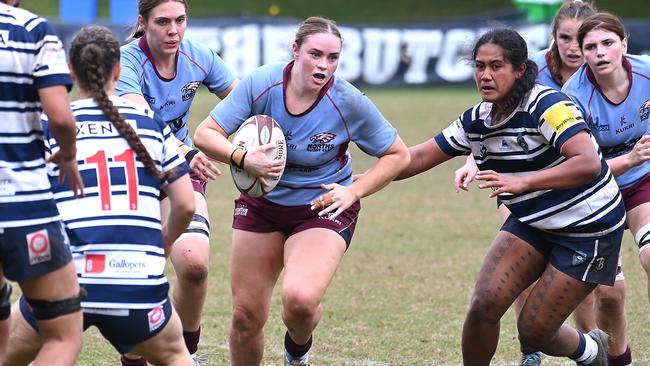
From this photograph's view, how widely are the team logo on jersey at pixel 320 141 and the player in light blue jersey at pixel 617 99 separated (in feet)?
4.44

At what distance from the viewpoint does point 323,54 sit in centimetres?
515

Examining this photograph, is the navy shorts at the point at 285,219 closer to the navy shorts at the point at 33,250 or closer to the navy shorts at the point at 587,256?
the navy shorts at the point at 587,256

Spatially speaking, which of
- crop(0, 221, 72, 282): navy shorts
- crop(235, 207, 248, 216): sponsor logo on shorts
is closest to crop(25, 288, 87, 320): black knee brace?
crop(0, 221, 72, 282): navy shorts

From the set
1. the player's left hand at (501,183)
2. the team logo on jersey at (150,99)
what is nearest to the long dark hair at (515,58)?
the player's left hand at (501,183)

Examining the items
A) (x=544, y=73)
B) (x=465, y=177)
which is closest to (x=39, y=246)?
(x=465, y=177)

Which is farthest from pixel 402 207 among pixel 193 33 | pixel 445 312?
pixel 193 33

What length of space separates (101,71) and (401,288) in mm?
4230

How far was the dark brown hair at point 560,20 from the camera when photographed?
6074 mm

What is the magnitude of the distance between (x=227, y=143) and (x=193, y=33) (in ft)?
56.4

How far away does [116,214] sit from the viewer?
3.98 m

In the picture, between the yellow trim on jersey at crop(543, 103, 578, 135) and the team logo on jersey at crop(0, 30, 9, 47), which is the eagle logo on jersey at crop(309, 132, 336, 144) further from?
the team logo on jersey at crop(0, 30, 9, 47)

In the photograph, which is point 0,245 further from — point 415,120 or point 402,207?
point 415,120

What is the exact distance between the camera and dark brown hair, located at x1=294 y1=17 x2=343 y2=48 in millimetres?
5188

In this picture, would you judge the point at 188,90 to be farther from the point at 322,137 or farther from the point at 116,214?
the point at 116,214
